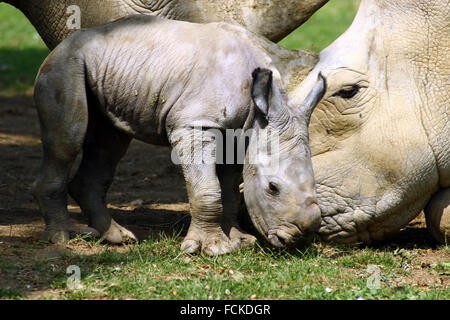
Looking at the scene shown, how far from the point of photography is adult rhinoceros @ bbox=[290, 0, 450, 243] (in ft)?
18.3

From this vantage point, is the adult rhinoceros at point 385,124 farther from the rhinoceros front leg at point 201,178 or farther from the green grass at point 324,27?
the green grass at point 324,27

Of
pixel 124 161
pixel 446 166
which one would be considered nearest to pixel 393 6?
pixel 446 166

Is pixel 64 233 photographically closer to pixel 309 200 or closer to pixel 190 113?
pixel 190 113

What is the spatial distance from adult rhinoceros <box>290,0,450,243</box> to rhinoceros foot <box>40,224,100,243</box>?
5.50 ft

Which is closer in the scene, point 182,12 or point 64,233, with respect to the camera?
point 64,233

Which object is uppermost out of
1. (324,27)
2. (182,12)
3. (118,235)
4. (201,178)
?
(182,12)

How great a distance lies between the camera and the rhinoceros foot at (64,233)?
544 cm

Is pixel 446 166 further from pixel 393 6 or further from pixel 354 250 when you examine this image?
pixel 393 6

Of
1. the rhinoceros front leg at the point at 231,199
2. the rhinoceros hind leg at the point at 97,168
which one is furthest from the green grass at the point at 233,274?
the rhinoceros hind leg at the point at 97,168

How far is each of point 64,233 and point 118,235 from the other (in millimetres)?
390

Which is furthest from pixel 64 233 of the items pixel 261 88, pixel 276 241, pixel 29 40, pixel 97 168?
pixel 29 40

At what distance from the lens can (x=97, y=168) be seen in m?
5.95

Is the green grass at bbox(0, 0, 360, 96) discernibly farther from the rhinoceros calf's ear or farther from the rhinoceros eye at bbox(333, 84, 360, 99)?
the rhinoceros calf's ear
